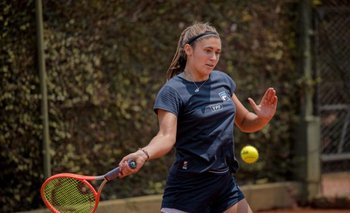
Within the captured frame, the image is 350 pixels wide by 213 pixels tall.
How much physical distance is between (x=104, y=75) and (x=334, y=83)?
2.96 meters

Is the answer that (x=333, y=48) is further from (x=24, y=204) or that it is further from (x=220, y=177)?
(x=220, y=177)

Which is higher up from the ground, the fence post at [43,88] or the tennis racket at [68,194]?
the fence post at [43,88]

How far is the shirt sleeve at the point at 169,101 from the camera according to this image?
3939mm

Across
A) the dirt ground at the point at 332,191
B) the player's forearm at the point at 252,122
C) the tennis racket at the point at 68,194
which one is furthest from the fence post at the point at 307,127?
the tennis racket at the point at 68,194

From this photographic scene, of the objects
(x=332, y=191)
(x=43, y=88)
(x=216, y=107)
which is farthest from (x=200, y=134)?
(x=332, y=191)

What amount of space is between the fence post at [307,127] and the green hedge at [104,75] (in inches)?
10.0

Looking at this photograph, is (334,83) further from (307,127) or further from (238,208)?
(238,208)

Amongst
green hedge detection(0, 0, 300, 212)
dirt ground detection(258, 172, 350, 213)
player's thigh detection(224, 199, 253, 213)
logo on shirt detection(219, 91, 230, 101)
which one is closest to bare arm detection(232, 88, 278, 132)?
logo on shirt detection(219, 91, 230, 101)

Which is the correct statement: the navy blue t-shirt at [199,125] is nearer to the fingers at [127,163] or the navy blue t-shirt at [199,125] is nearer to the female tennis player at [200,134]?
the female tennis player at [200,134]

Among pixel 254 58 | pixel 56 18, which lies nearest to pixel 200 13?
pixel 254 58

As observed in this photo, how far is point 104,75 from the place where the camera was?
21.4 feet

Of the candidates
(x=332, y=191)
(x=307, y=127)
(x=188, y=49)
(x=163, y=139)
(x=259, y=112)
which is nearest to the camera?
(x=163, y=139)

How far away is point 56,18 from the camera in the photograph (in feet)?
20.4

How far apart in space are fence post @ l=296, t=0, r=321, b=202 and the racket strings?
13.2ft
